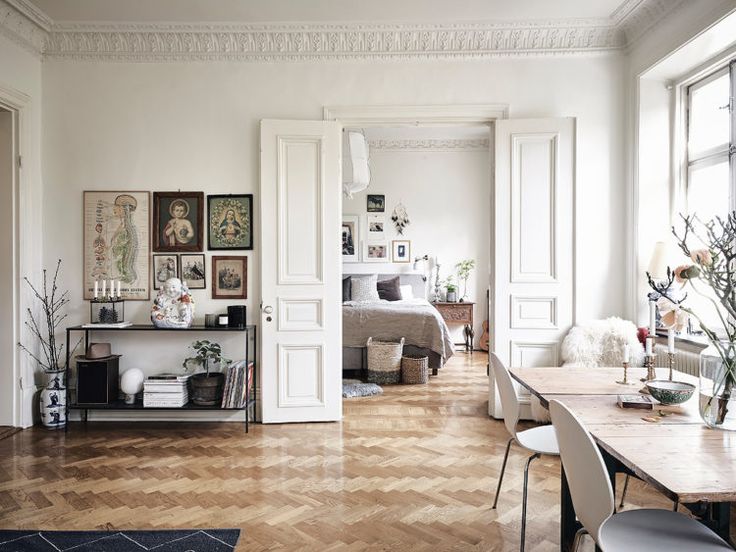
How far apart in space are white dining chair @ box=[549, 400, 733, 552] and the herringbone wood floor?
0.86 m

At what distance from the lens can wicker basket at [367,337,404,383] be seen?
611cm

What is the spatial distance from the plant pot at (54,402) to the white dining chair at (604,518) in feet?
13.5

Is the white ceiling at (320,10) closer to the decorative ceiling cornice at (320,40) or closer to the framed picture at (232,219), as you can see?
the decorative ceiling cornice at (320,40)

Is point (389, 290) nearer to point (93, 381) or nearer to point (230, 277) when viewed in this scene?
point (230, 277)

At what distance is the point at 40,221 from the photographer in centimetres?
457

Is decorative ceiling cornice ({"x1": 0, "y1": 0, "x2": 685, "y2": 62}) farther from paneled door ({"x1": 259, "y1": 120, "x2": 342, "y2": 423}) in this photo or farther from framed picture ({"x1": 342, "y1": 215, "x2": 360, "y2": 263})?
framed picture ({"x1": 342, "y1": 215, "x2": 360, "y2": 263})

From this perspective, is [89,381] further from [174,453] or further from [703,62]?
[703,62]

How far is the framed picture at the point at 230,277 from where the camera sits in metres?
4.59

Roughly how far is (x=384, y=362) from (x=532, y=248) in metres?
2.32

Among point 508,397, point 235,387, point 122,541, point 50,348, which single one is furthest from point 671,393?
point 50,348

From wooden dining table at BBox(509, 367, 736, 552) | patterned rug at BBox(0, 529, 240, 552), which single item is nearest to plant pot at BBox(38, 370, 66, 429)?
patterned rug at BBox(0, 529, 240, 552)

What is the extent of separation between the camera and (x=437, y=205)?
8.75 metres

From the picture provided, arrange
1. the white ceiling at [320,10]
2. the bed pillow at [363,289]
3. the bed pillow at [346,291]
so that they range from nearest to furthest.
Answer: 1. the white ceiling at [320,10]
2. the bed pillow at [363,289]
3. the bed pillow at [346,291]

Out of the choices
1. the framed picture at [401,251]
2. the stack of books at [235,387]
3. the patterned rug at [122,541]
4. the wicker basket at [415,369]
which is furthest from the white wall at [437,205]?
the patterned rug at [122,541]
